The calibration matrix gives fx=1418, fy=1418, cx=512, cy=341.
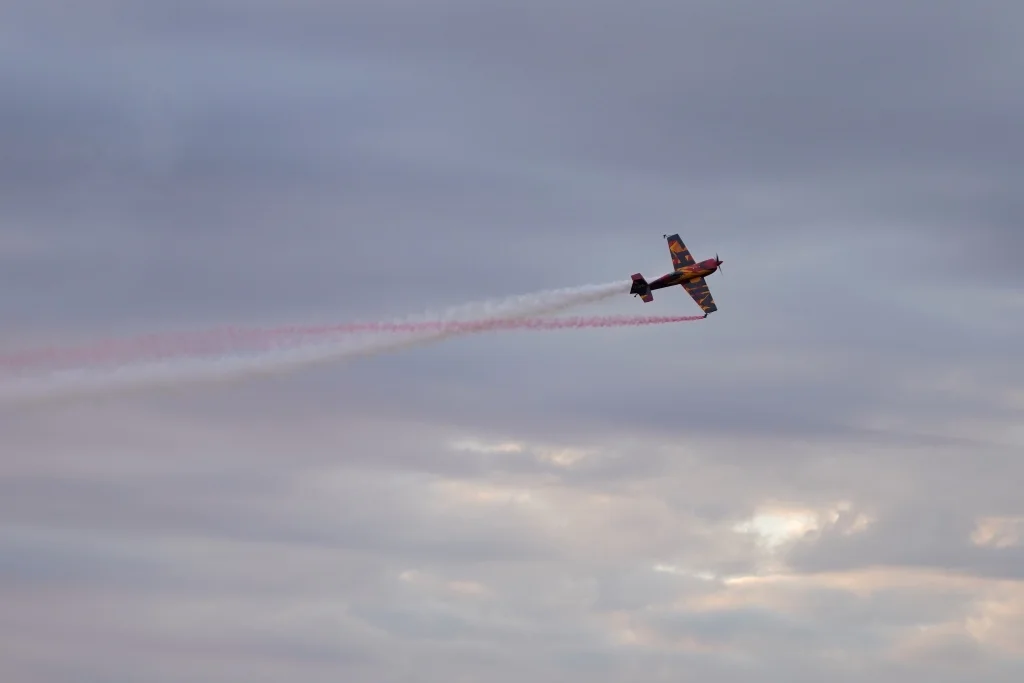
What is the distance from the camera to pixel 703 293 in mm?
120312

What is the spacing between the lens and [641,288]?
116 m

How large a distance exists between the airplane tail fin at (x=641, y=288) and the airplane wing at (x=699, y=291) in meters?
5.03

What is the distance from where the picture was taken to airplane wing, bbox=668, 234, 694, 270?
122688mm

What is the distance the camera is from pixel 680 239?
12525cm

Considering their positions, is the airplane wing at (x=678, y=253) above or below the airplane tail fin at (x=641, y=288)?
above

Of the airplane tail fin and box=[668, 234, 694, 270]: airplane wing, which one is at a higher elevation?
box=[668, 234, 694, 270]: airplane wing

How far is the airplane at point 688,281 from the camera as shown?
11669cm

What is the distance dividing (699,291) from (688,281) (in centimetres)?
127

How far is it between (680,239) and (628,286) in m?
11.7

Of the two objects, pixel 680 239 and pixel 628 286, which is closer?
pixel 628 286

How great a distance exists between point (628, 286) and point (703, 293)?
8.03 metres

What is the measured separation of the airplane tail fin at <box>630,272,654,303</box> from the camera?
116 meters

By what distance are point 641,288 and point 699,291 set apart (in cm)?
676

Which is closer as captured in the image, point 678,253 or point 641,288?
point 641,288
